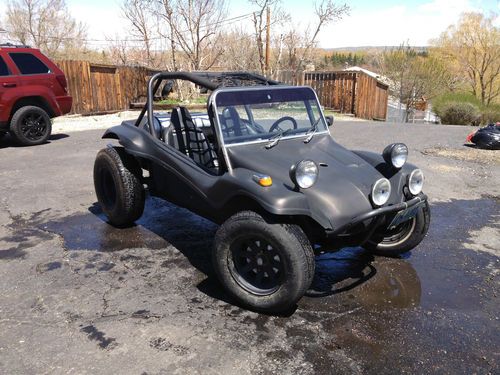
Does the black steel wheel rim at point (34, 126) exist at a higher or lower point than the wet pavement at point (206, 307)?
higher

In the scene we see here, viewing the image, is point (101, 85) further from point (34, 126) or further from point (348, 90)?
point (348, 90)

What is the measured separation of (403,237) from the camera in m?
4.00

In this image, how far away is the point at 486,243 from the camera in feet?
14.9

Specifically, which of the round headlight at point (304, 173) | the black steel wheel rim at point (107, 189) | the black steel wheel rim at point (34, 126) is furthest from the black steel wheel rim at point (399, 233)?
the black steel wheel rim at point (34, 126)

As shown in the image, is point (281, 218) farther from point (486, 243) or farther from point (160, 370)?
point (486, 243)

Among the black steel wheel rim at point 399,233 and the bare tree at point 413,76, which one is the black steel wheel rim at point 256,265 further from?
the bare tree at point 413,76

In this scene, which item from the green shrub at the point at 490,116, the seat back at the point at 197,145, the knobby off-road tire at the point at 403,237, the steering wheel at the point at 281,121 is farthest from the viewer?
the green shrub at the point at 490,116

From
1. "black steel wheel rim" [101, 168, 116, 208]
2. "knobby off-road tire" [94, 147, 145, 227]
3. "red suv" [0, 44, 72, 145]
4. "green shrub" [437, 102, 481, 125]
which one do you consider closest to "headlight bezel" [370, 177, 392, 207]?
"knobby off-road tire" [94, 147, 145, 227]

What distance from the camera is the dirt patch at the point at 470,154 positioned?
8766 mm

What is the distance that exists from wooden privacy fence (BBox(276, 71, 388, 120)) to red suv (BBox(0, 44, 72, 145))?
1223 centimetres

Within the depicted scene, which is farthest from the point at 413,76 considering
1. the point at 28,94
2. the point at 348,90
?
the point at 28,94

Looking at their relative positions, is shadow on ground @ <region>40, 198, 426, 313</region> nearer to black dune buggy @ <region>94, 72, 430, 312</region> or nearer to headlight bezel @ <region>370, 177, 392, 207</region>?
black dune buggy @ <region>94, 72, 430, 312</region>

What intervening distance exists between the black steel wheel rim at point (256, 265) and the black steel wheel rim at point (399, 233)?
51.3 inches

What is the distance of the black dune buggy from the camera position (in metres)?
3.07
